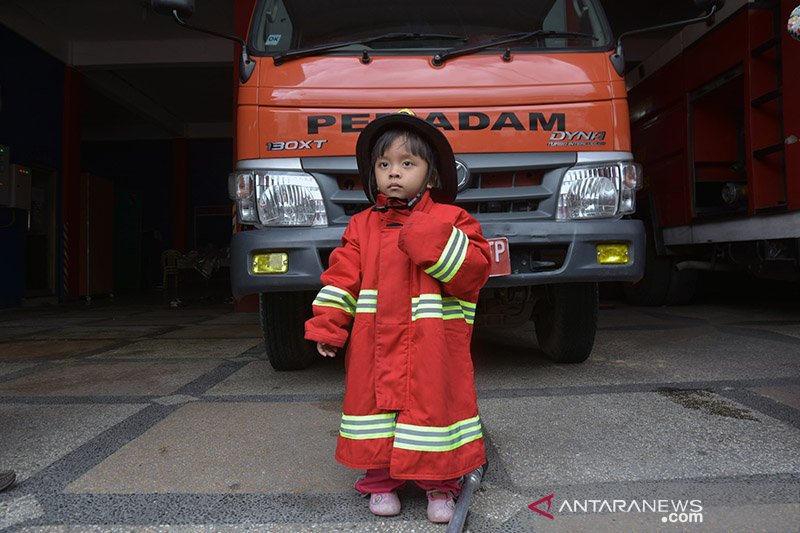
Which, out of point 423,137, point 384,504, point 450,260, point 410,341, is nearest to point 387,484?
point 384,504

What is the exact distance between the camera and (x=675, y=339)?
157 inches

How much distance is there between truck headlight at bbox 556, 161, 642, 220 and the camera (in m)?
2.51

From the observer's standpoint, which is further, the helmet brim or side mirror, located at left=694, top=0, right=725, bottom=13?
side mirror, located at left=694, top=0, right=725, bottom=13

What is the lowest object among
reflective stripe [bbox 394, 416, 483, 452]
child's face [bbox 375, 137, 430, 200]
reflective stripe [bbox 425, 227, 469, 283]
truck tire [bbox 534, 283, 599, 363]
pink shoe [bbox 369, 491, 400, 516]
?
pink shoe [bbox 369, 491, 400, 516]

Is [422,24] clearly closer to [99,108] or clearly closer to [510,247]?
[510,247]

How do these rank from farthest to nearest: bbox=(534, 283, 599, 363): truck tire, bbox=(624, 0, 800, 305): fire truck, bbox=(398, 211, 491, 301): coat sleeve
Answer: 1. bbox=(624, 0, 800, 305): fire truck
2. bbox=(534, 283, 599, 363): truck tire
3. bbox=(398, 211, 491, 301): coat sleeve

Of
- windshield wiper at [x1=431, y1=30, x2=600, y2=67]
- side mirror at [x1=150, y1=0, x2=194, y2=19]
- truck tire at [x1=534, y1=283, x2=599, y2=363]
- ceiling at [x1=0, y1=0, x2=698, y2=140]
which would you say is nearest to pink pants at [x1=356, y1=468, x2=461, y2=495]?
truck tire at [x1=534, y1=283, x2=599, y2=363]

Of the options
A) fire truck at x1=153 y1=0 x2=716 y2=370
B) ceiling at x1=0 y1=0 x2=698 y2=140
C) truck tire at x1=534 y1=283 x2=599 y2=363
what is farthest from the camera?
ceiling at x1=0 y1=0 x2=698 y2=140

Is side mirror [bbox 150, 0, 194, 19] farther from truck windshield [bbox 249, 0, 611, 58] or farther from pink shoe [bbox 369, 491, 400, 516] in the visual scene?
pink shoe [bbox 369, 491, 400, 516]

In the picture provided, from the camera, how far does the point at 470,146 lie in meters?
2.54

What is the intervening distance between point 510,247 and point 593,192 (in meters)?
0.46

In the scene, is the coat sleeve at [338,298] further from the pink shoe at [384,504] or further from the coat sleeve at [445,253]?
the pink shoe at [384,504]

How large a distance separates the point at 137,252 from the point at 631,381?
14930mm

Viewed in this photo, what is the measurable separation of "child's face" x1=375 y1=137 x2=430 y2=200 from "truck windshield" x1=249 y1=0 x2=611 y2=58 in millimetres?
1341
